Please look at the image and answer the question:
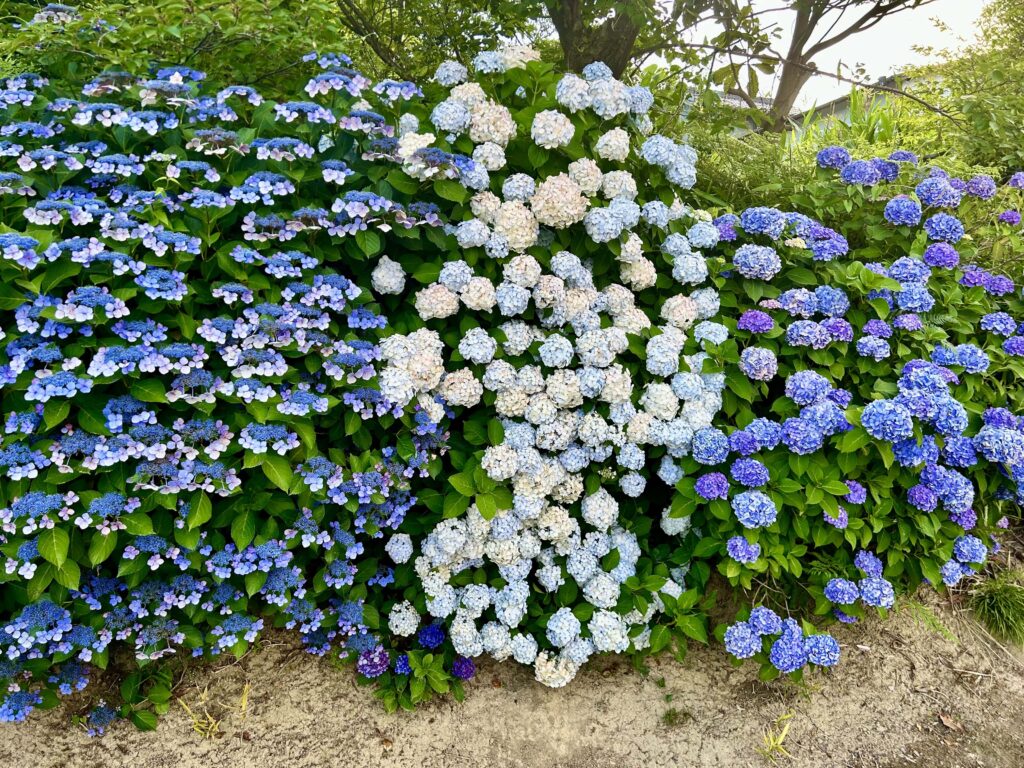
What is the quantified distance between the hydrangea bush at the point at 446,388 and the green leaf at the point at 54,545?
11 millimetres

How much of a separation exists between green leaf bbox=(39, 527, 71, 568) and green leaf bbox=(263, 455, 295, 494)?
1.87 ft

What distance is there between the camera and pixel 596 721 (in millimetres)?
2756

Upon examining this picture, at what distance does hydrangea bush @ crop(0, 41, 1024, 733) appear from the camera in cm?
215

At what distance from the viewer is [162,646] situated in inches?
97.1

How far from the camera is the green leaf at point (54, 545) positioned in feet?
6.56

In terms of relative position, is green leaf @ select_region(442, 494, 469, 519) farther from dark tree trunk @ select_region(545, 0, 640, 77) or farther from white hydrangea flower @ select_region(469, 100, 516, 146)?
dark tree trunk @ select_region(545, 0, 640, 77)

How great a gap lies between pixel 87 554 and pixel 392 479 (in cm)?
98

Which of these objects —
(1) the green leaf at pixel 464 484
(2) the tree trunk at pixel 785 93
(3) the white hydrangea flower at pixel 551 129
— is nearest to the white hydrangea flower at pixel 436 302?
(1) the green leaf at pixel 464 484

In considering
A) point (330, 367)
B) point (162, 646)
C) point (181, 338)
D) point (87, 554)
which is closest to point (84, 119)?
point (181, 338)

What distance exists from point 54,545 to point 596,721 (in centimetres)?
198

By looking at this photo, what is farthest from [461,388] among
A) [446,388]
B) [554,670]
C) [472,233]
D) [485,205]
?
[554,670]

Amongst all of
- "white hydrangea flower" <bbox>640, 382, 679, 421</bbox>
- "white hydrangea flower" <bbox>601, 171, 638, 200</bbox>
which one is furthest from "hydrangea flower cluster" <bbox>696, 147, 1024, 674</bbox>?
"white hydrangea flower" <bbox>601, 171, 638, 200</bbox>

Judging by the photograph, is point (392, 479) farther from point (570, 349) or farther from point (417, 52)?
point (417, 52)

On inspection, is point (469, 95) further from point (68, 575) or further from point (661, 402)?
point (68, 575)
